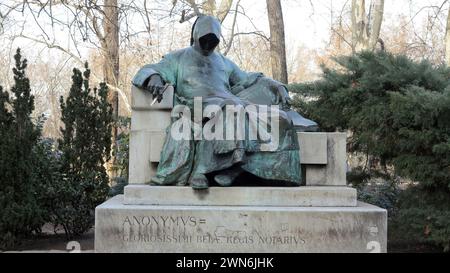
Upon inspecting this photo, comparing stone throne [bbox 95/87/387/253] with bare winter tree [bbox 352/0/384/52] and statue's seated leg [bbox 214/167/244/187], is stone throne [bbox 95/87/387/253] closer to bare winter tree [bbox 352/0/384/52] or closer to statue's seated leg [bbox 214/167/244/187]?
statue's seated leg [bbox 214/167/244/187]

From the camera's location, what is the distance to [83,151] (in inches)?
309

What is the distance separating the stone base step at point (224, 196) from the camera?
545cm

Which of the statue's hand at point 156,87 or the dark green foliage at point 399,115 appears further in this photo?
the dark green foliage at point 399,115

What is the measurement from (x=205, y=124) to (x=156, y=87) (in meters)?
0.65

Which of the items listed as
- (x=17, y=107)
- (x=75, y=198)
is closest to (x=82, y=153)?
(x=75, y=198)

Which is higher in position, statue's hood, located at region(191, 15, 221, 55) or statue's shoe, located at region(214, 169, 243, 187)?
statue's hood, located at region(191, 15, 221, 55)

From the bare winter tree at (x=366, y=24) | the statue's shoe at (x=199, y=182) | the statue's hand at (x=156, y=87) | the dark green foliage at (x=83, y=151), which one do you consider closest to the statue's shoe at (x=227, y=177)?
the statue's shoe at (x=199, y=182)

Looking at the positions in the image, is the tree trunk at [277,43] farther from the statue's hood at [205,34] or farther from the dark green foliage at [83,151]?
the statue's hood at [205,34]

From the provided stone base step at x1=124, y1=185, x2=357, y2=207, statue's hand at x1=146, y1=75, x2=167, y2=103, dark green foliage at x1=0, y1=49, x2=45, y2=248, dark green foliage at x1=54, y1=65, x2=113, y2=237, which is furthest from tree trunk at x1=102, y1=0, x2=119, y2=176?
stone base step at x1=124, y1=185, x2=357, y2=207

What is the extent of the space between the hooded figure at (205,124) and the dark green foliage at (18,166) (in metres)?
1.74

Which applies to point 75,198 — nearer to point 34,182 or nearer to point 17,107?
point 34,182

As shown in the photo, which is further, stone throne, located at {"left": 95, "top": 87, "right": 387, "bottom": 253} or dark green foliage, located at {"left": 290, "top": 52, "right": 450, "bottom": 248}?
dark green foliage, located at {"left": 290, "top": 52, "right": 450, "bottom": 248}

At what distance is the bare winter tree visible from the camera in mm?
17062

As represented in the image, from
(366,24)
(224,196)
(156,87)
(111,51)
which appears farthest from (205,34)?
(366,24)
